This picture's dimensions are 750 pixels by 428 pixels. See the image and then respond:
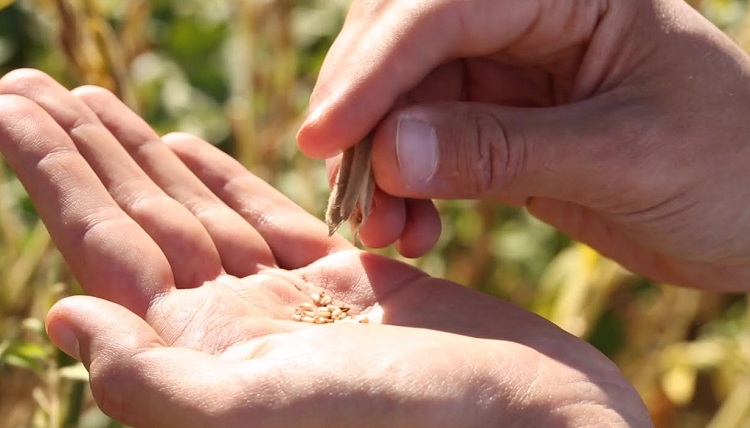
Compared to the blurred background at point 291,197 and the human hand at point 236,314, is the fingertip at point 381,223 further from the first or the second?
the blurred background at point 291,197

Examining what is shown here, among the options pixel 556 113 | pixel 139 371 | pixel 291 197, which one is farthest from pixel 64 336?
pixel 291 197

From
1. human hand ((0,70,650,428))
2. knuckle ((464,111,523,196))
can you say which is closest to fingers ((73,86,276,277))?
human hand ((0,70,650,428))

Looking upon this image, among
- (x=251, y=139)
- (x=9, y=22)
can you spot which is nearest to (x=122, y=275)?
(x=251, y=139)

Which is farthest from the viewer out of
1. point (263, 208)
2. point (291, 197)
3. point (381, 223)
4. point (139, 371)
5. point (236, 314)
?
point (291, 197)

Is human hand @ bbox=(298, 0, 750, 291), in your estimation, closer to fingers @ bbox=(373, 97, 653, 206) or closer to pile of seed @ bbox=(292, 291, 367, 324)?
fingers @ bbox=(373, 97, 653, 206)

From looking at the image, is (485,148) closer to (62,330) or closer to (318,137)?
(318,137)

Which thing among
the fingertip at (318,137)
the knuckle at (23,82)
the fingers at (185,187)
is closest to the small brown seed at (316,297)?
the fingers at (185,187)

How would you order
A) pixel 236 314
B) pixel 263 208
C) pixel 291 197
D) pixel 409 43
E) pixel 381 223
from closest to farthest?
pixel 236 314 → pixel 409 43 → pixel 381 223 → pixel 263 208 → pixel 291 197
